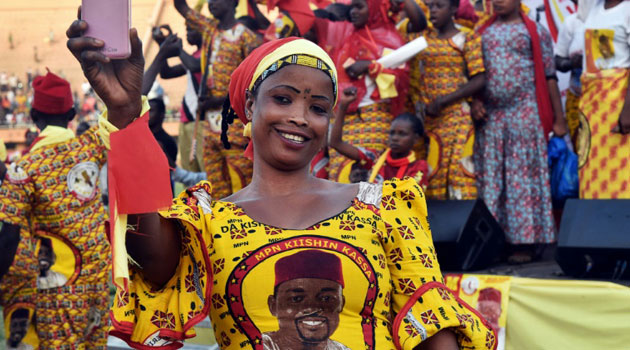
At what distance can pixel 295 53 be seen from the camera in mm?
2293

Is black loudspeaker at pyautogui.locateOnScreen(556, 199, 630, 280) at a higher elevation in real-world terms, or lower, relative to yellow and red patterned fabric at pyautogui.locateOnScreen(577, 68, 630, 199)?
lower

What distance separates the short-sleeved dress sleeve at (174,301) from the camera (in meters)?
2.12

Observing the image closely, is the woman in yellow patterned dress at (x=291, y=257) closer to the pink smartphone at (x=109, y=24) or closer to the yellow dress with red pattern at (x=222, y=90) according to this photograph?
the pink smartphone at (x=109, y=24)

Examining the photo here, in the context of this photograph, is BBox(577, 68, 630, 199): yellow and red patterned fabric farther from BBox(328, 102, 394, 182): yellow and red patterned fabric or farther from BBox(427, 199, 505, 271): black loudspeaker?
BBox(328, 102, 394, 182): yellow and red patterned fabric

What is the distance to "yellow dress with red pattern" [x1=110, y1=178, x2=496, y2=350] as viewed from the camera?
7.01ft

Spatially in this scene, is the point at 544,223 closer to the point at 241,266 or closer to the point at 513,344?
the point at 513,344

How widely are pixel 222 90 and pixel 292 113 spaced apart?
15.4ft

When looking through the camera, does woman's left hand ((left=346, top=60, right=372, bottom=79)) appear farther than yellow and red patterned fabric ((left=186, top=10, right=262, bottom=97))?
No

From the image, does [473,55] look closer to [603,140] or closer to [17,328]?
[603,140]

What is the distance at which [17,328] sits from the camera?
5.19 metres

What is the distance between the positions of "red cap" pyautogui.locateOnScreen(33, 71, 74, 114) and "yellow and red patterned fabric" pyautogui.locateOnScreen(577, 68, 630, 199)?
3.59 m

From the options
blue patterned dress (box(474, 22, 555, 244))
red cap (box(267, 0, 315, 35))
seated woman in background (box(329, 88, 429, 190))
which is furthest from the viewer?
red cap (box(267, 0, 315, 35))

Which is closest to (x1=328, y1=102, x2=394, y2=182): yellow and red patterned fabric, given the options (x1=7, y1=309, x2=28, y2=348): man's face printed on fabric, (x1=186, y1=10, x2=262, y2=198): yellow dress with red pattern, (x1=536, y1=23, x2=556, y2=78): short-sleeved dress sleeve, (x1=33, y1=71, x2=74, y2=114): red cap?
(x1=186, y1=10, x2=262, y2=198): yellow dress with red pattern

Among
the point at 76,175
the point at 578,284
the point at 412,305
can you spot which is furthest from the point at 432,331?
the point at 76,175
